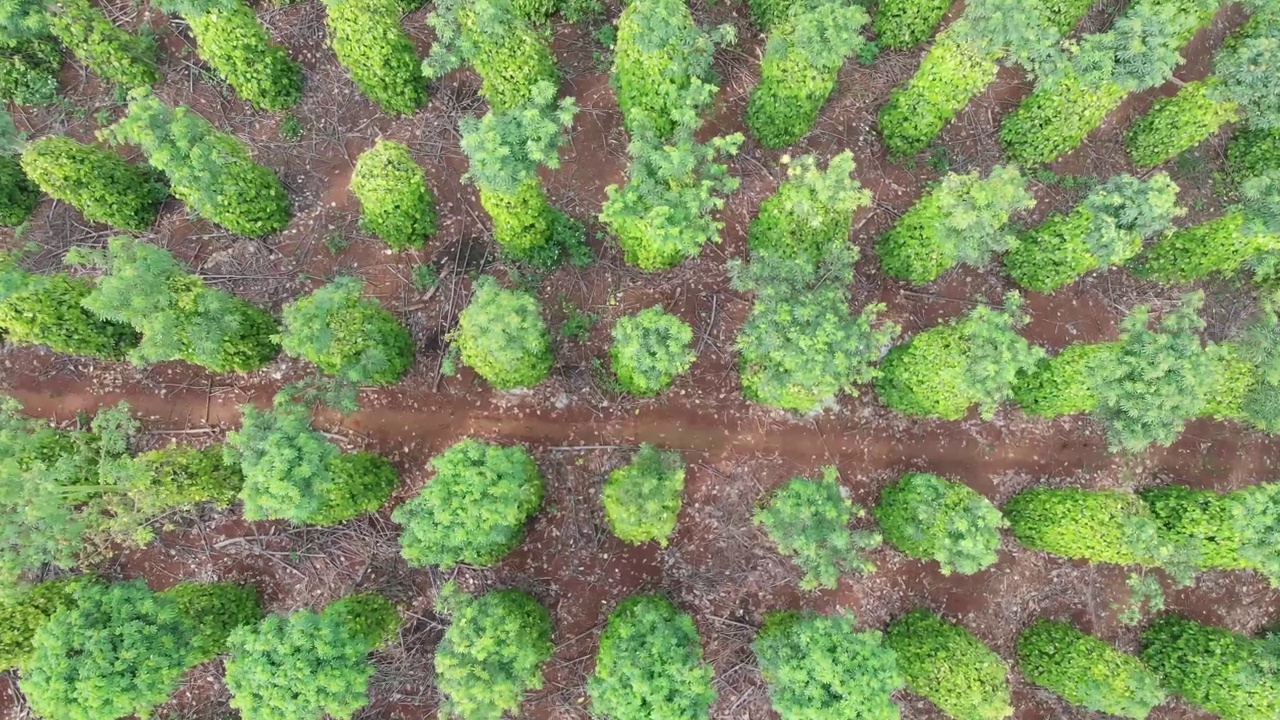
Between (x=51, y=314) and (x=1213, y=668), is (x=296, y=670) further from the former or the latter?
(x=1213, y=668)

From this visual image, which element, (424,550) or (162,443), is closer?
(424,550)

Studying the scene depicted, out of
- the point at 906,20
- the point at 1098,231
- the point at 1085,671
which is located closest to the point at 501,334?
the point at 906,20

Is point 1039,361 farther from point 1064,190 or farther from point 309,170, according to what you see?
point 309,170

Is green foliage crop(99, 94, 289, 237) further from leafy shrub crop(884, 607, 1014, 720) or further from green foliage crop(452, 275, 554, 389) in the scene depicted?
leafy shrub crop(884, 607, 1014, 720)

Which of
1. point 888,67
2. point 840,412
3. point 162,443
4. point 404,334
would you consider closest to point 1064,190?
point 888,67

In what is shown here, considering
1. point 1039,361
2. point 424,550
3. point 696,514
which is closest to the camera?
point 424,550

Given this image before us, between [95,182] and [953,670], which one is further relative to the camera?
[95,182]
